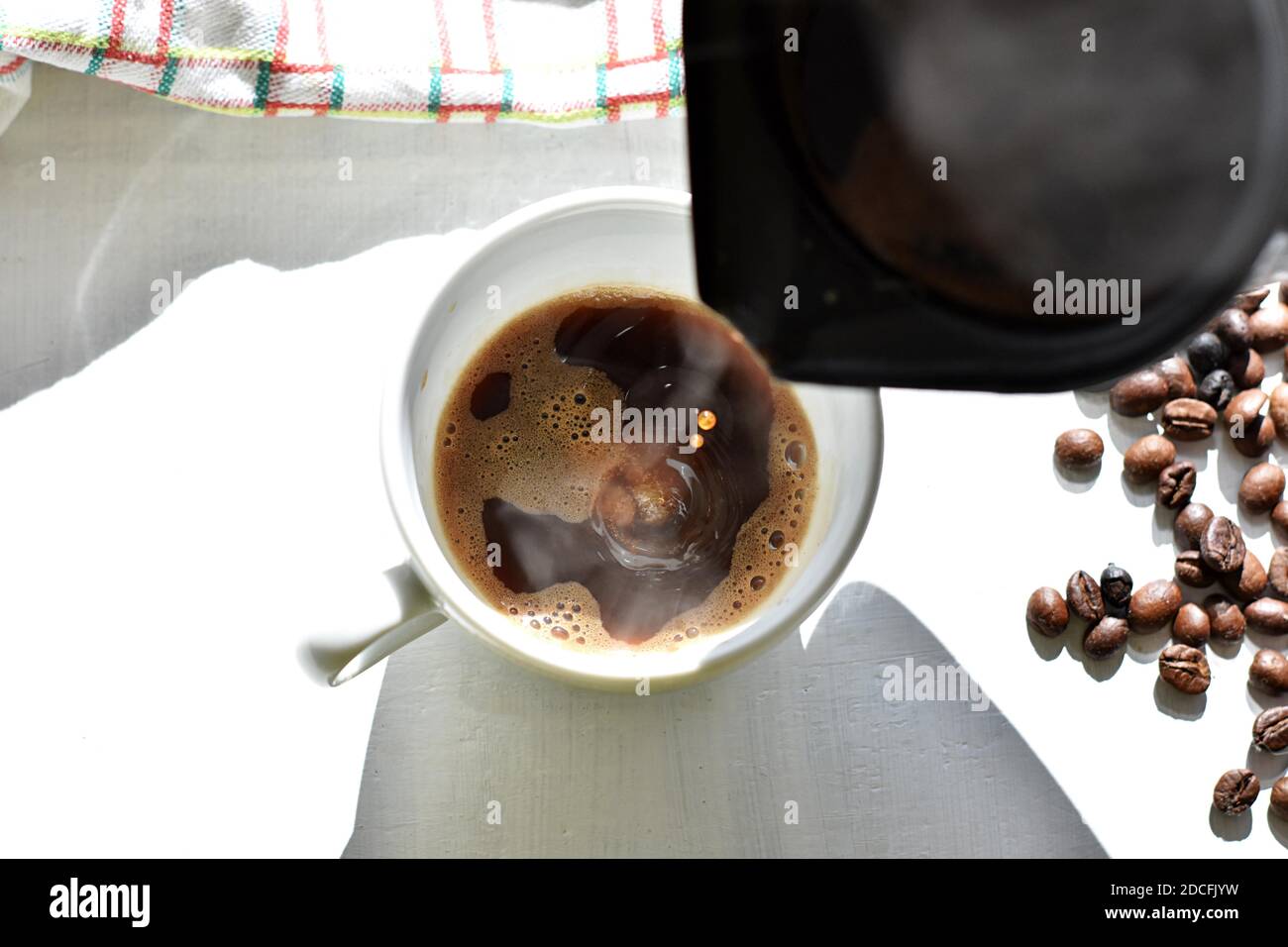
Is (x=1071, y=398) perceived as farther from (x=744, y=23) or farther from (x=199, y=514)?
(x=199, y=514)

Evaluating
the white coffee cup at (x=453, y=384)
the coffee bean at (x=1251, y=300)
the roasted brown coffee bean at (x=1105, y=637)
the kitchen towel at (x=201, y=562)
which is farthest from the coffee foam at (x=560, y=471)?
the coffee bean at (x=1251, y=300)

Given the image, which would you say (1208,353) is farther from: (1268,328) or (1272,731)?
(1272,731)

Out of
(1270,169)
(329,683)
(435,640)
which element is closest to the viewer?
(1270,169)

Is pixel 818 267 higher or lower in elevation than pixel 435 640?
higher

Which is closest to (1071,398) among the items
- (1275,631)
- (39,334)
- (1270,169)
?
(1275,631)

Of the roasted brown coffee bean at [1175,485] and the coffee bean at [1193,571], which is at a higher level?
the roasted brown coffee bean at [1175,485]

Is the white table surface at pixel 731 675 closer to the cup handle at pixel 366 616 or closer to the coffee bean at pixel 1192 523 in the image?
the coffee bean at pixel 1192 523
